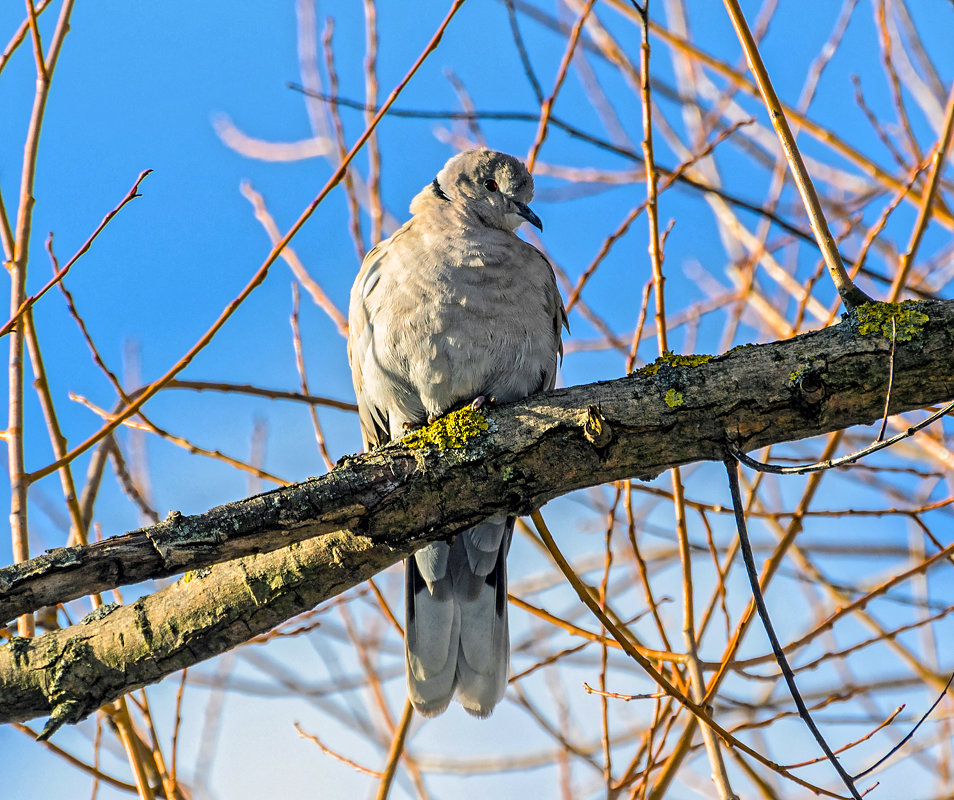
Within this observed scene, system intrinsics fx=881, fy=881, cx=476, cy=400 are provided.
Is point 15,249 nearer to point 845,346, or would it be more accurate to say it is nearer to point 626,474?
point 626,474

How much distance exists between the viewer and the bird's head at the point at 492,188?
4.17 metres

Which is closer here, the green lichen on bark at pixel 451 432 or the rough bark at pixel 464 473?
the rough bark at pixel 464 473

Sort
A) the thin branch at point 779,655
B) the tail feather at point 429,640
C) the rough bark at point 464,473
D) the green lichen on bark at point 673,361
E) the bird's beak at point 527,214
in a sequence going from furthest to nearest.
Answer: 1. the bird's beak at point 527,214
2. the tail feather at point 429,640
3. the green lichen on bark at point 673,361
4. the rough bark at point 464,473
5. the thin branch at point 779,655

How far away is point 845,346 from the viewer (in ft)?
8.41

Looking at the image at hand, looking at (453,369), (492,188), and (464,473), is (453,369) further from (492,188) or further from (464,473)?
(492,188)

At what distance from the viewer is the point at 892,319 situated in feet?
8.35

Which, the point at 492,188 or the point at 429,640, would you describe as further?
the point at 492,188

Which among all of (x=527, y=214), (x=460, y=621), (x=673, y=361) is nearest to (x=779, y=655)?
(x=673, y=361)

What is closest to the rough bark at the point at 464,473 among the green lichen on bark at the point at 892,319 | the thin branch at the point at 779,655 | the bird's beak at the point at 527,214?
the green lichen on bark at the point at 892,319

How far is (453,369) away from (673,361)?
A: 0.97 metres

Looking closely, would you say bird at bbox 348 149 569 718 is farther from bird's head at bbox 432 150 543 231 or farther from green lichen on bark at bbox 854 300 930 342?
A: green lichen on bark at bbox 854 300 930 342

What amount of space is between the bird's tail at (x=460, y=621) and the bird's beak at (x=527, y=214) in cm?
148

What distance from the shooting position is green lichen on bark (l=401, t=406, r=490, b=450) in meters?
2.67

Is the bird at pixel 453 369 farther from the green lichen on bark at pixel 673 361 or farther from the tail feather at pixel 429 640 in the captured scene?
the green lichen on bark at pixel 673 361
